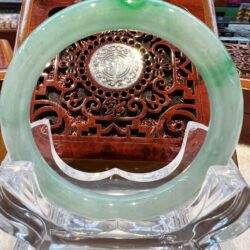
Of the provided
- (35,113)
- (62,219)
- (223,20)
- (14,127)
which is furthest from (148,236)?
(223,20)

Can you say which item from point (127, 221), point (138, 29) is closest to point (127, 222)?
point (127, 221)

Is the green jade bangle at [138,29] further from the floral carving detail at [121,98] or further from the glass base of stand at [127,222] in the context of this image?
the floral carving detail at [121,98]

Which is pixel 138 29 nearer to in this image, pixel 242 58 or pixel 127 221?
pixel 127 221

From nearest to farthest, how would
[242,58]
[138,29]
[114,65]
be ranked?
[138,29], [114,65], [242,58]

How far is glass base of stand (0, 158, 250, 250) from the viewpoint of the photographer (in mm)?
509

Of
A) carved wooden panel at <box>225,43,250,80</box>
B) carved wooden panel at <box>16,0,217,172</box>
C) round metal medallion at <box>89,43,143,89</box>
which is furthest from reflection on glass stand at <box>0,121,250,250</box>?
carved wooden panel at <box>225,43,250,80</box>

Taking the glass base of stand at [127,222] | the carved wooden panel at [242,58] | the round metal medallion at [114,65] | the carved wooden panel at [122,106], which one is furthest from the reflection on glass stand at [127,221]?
the carved wooden panel at [242,58]

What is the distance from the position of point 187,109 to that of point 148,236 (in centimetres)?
32

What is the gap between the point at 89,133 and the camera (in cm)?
78

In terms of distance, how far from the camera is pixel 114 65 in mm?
778

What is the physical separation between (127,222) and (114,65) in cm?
35

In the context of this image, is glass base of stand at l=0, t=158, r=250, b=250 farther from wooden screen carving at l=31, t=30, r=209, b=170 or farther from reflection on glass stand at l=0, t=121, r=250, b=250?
wooden screen carving at l=31, t=30, r=209, b=170

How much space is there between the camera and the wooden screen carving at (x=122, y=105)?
770mm

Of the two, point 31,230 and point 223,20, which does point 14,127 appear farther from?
point 223,20
